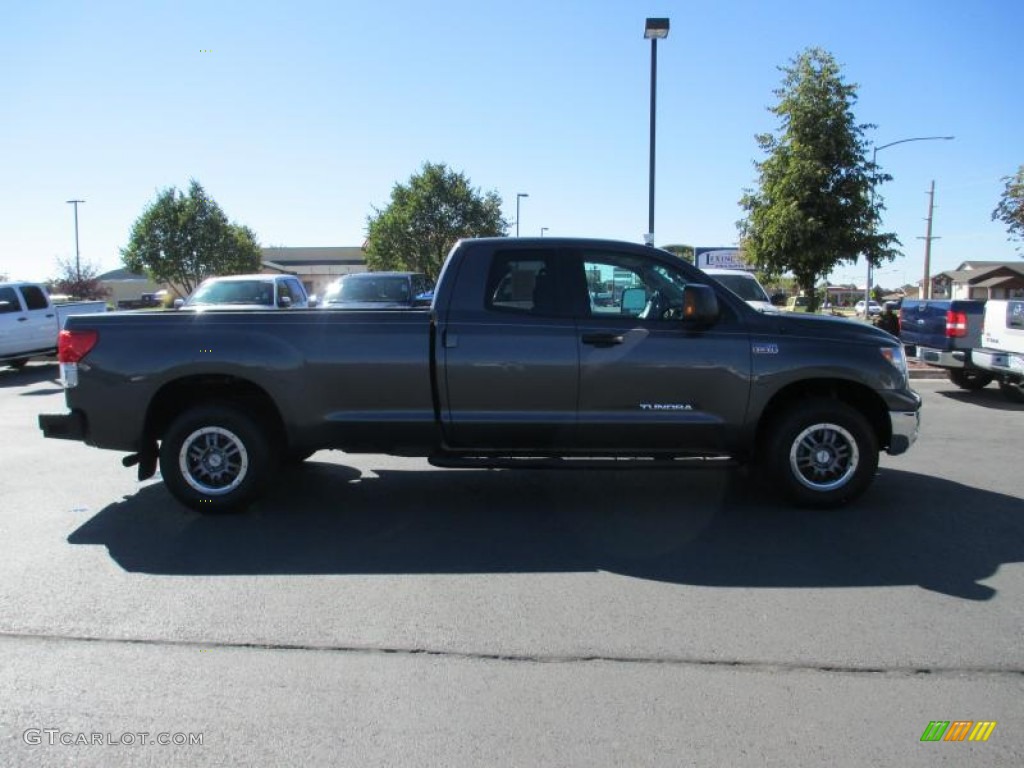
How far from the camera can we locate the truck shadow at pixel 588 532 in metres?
4.63

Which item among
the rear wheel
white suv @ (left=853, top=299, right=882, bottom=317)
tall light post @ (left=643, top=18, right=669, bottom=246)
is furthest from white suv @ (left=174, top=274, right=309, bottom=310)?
white suv @ (left=853, top=299, right=882, bottom=317)

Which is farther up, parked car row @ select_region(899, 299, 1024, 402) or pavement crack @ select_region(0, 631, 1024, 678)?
parked car row @ select_region(899, 299, 1024, 402)

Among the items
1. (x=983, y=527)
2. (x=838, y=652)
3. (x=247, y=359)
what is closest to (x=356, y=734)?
(x=838, y=652)

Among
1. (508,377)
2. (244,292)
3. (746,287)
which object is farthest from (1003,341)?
(244,292)

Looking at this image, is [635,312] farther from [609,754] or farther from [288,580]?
[609,754]

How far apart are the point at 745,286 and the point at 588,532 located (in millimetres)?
11165

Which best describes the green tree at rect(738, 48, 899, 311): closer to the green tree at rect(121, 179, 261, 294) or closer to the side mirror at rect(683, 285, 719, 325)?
the side mirror at rect(683, 285, 719, 325)

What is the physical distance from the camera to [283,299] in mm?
14328

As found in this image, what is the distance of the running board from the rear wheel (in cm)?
916

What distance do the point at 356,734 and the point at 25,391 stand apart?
12.8m

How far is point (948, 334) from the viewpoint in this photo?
1171cm

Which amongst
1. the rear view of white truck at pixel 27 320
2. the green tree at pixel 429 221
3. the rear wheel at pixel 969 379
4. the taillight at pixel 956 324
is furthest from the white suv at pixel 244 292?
the green tree at pixel 429 221

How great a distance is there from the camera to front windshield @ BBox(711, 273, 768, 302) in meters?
15.1

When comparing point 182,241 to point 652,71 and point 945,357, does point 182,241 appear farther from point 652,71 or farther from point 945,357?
point 945,357
